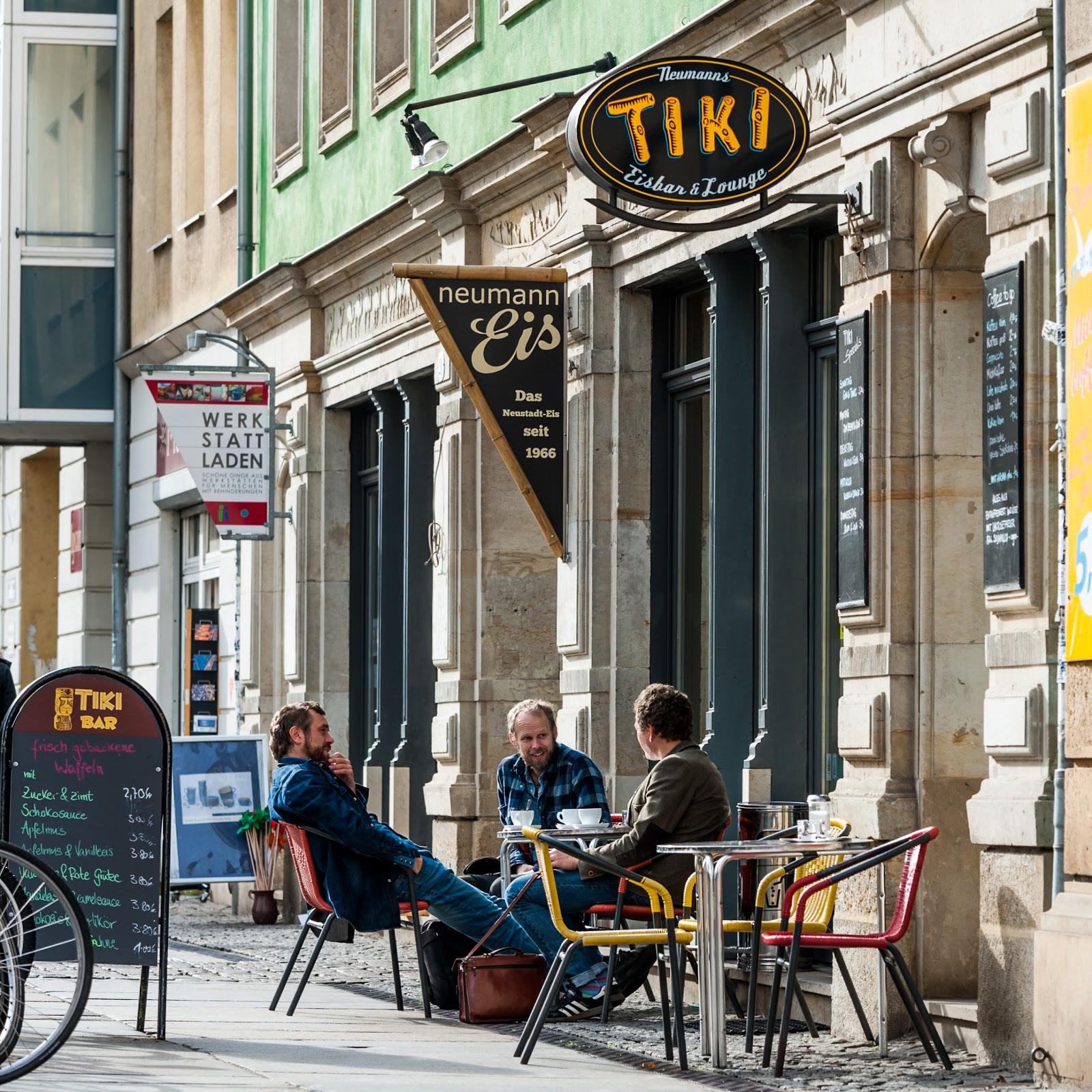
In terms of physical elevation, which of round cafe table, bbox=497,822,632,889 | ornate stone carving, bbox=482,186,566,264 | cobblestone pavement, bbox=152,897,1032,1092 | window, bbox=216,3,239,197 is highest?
window, bbox=216,3,239,197

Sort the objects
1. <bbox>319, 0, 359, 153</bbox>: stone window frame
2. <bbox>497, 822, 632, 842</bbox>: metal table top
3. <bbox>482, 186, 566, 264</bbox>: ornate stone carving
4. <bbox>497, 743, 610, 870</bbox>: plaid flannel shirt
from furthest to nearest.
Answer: <bbox>319, 0, 359, 153</bbox>: stone window frame < <bbox>482, 186, 566, 264</bbox>: ornate stone carving < <bbox>497, 743, 610, 870</bbox>: plaid flannel shirt < <bbox>497, 822, 632, 842</bbox>: metal table top

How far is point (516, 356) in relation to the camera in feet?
41.5

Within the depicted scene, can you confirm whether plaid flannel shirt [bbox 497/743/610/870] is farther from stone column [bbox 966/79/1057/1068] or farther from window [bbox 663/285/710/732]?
stone column [bbox 966/79/1057/1068]

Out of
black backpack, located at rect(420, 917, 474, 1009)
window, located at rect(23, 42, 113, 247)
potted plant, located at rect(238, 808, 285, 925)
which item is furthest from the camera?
window, located at rect(23, 42, 113, 247)

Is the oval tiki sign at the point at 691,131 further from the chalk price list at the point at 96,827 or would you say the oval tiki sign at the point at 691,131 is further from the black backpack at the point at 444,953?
the black backpack at the point at 444,953

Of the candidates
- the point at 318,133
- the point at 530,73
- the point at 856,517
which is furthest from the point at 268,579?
the point at 856,517

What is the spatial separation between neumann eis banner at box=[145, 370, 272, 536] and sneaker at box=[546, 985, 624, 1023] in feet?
25.9

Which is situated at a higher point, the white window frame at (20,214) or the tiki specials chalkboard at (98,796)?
the white window frame at (20,214)

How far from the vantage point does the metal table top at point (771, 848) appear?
333 inches

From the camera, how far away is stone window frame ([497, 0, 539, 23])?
1376 cm

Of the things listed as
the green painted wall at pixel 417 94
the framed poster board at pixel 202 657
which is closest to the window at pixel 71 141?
the green painted wall at pixel 417 94

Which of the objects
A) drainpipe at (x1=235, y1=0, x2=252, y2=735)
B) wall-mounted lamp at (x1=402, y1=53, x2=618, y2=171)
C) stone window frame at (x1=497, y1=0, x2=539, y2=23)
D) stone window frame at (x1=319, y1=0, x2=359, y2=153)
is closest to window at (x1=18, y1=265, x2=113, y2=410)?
drainpipe at (x1=235, y1=0, x2=252, y2=735)

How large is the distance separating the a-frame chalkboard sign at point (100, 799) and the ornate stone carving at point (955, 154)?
352 centimetres

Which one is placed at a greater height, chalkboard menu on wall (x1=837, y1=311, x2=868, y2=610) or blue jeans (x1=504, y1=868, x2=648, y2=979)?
chalkboard menu on wall (x1=837, y1=311, x2=868, y2=610)
